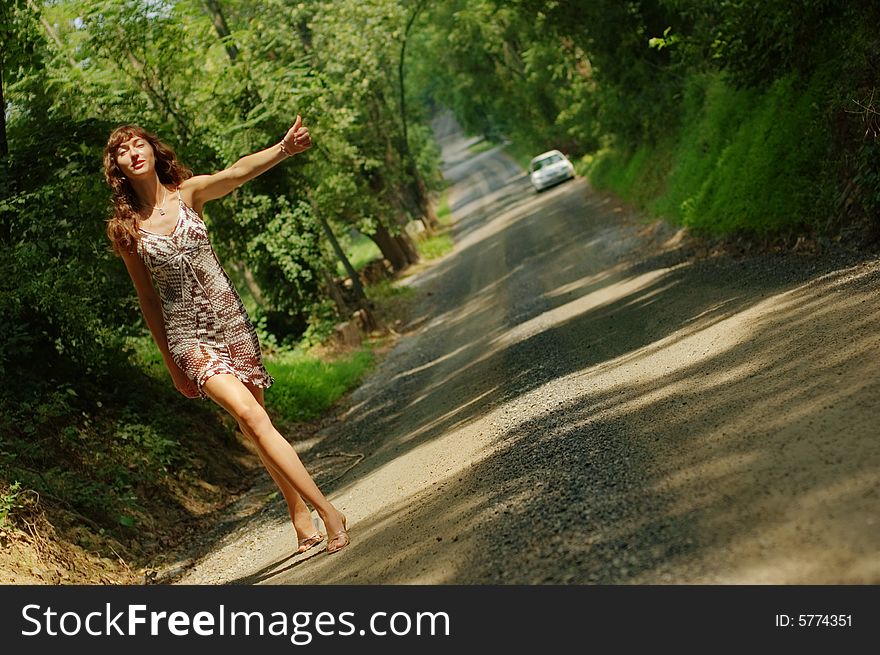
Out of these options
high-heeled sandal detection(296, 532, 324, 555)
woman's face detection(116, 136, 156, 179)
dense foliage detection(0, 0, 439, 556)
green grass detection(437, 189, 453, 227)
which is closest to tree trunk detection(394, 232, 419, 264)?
dense foliage detection(0, 0, 439, 556)

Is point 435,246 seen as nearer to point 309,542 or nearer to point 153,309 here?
point 309,542

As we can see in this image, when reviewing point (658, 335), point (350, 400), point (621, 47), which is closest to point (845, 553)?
point (658, 335)

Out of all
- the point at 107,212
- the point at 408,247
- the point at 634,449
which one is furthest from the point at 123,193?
the point at 408,247

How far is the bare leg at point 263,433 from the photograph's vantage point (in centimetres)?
559

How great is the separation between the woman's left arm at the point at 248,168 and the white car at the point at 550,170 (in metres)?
36.9

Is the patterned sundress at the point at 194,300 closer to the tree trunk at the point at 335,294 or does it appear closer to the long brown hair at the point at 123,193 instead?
the long brown hair at the point at 123,193

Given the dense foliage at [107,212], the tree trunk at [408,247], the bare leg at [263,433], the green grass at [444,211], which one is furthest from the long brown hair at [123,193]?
the green grass at [444,211]

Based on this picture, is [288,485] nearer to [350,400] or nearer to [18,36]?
[18,36]

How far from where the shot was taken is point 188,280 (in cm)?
562

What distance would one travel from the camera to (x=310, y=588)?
15.6 ft

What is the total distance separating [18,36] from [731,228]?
31.0 feet

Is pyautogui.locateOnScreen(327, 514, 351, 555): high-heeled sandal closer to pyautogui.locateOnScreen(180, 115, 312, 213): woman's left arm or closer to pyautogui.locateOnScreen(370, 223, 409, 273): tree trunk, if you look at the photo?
pyautogui.locateOnScreen(180, 115, 312, 213): woman's left arm

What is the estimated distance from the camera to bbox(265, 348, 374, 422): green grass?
14070 mm

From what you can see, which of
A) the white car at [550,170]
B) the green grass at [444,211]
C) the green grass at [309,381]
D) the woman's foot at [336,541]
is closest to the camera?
the woman's foot at [336,541]
